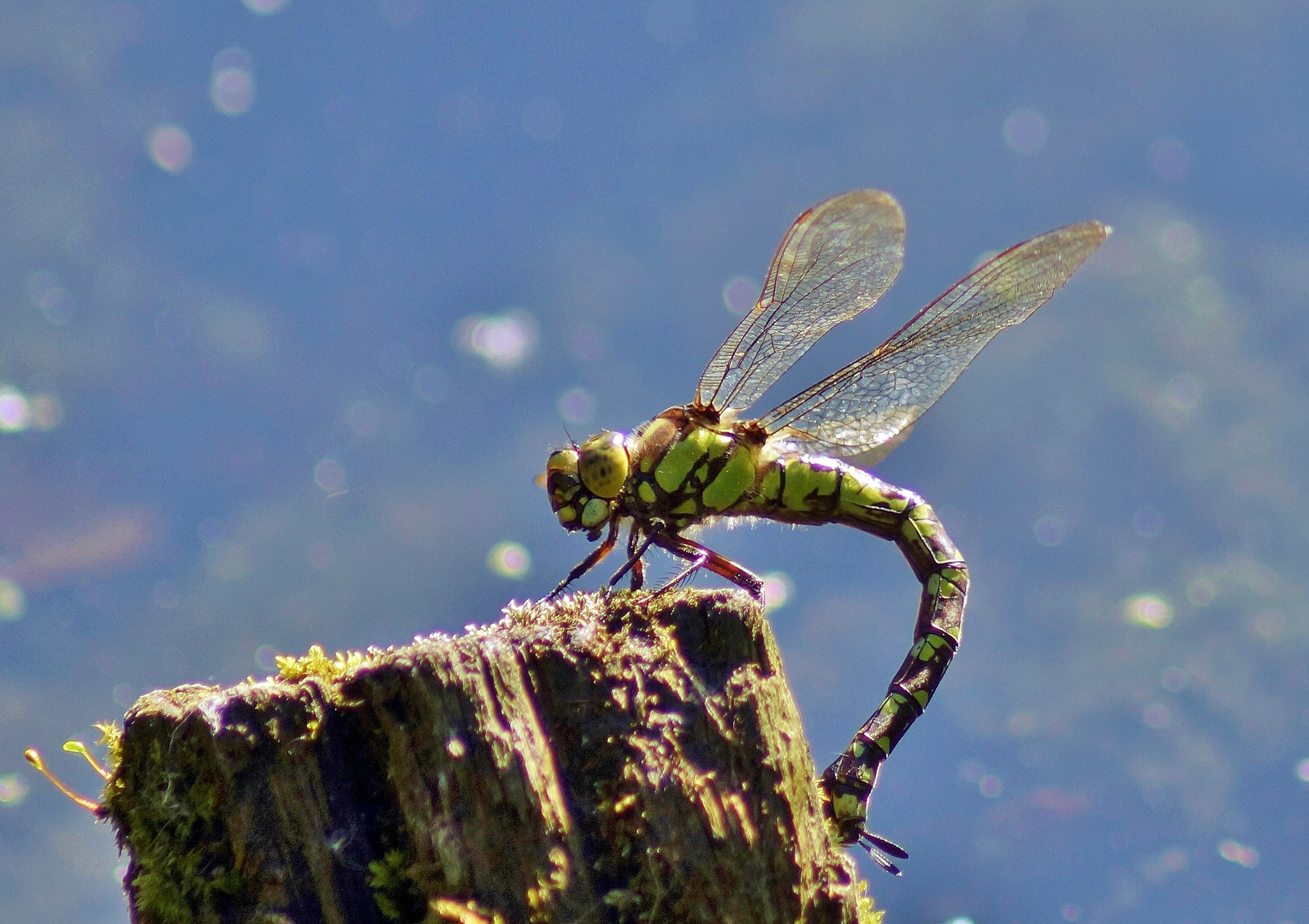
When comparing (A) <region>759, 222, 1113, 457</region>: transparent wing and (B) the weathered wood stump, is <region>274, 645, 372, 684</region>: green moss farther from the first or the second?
(A) <region>759, 222, 1113, 457</region>: transparent wing

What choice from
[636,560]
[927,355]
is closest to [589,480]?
[636,560]

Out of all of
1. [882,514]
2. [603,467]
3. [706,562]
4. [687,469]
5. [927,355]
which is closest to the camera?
[706,562]

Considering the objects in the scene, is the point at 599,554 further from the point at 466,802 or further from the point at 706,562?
the point at 466,802

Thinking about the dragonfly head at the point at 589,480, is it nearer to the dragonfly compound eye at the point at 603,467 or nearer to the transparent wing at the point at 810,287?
the dragonfly compound eye at the point at 603,467

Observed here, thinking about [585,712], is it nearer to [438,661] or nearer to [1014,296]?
[438,661]

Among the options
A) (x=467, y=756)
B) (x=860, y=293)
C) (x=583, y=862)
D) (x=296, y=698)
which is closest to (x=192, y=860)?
(x=296, y=698)

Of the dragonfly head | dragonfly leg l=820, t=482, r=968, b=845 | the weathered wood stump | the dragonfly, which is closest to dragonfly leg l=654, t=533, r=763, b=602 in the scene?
the dragonfly
